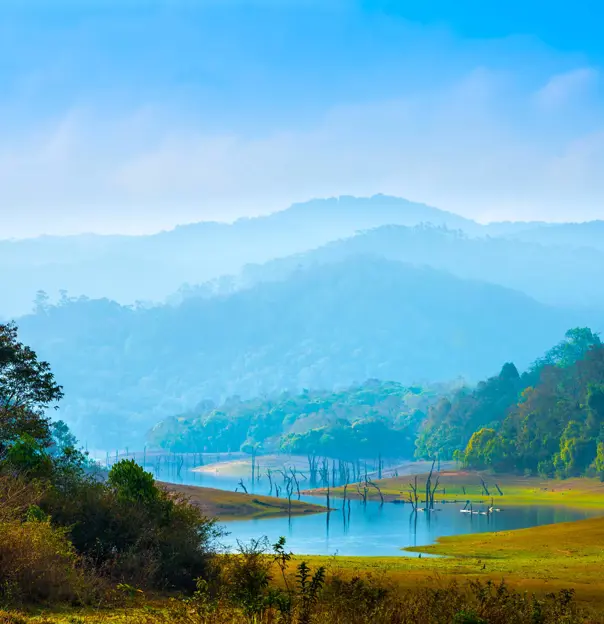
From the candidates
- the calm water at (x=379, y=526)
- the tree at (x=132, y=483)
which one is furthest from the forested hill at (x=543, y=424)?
the tree at (x=132, y=483)

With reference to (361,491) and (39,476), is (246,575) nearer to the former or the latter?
(39,476)

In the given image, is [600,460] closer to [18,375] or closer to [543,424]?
[543,424]

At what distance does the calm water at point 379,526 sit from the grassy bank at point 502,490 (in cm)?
655

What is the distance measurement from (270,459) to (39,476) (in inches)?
6735

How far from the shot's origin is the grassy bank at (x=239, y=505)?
9444 cm

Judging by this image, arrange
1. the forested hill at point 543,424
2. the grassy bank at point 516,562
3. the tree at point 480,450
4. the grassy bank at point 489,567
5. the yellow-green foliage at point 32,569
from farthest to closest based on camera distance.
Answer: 1. the tree at point 480,450
2. the forested hill at point 543,424
3. the grassy bank at point 516,562
4. the grassy bank at point 489,567
5. the yellow-green foliage at point 32,569

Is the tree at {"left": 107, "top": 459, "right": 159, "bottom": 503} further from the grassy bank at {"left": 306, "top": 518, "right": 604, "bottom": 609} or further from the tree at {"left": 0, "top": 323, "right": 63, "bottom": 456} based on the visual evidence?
the tree at {"left": 0, "top": 323, "right": 63, "bottom": 456}

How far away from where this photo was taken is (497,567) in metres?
39.8

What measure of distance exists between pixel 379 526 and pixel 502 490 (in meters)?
43.6

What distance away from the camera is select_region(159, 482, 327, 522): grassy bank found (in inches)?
3718

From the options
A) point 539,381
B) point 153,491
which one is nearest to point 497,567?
point 153,491

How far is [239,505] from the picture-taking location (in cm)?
9838

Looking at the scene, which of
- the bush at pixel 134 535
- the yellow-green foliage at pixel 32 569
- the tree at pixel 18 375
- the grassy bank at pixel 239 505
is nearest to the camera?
the yellow-green foliage at pixel 32 569

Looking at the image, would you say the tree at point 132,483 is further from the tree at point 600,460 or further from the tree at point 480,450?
the tree at point 480,450
